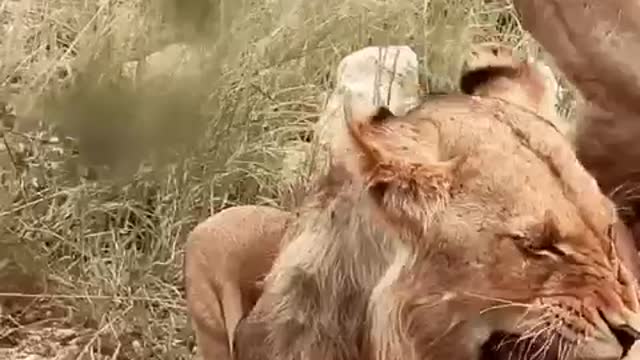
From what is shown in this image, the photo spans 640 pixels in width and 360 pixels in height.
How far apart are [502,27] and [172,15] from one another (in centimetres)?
86

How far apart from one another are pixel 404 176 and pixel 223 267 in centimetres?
48

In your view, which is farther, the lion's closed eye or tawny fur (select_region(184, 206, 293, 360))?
tawny fur (select_region(184, 206, 293, 360))

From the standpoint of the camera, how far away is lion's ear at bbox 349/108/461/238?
4.46ft

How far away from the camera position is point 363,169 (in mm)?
1387

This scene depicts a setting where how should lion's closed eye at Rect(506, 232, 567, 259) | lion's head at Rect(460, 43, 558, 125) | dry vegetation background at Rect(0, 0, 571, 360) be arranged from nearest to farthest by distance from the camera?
lion's closed eye at Rect(506, 232, 567, 259) < lion's head at Rect(460, 43, 558, 125) < dry vegetation background at Rect(0, 0, 571, 360)

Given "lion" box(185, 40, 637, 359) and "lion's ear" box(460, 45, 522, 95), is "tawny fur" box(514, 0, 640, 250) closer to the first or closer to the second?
"lion's ear" box(460, 45, 522, 95)

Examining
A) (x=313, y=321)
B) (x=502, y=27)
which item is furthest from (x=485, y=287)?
(x=502, y=27)

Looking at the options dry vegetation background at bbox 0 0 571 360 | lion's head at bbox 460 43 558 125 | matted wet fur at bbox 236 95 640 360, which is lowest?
dry vegetation background at bbox 0 0 571 360

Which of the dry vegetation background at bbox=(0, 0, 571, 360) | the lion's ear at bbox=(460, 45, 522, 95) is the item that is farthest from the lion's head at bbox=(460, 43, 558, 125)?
the dry vegetation background at bbox=(0, 0, 571, 360)

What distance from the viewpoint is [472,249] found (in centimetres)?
136

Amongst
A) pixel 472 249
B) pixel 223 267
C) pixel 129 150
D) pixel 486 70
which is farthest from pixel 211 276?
pixel 472 249

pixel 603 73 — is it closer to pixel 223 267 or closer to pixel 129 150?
pixel 223 267

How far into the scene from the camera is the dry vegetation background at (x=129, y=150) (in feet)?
6.98

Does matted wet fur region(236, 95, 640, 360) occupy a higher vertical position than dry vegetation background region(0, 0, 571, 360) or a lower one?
higher
